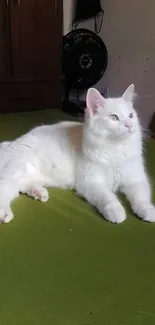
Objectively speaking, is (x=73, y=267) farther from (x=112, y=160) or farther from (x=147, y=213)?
(x=112, y=160)

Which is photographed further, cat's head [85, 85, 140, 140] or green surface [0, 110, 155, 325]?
cat's head [85, 85, 140, 140]

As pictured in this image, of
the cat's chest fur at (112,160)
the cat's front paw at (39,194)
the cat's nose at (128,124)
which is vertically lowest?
the cat's front paw at (39,194)

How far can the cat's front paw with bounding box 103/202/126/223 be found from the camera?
119cm

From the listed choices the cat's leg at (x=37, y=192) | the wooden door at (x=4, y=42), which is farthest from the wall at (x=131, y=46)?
the cat's leg at (x=37, y=192)

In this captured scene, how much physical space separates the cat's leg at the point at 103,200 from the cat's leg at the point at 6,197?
0.26m

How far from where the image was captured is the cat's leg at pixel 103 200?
1.21 meters

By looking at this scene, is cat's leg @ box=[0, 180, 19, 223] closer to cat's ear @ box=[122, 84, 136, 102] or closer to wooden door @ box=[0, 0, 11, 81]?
cat's ear @ box=[122, 84, 136, 102]

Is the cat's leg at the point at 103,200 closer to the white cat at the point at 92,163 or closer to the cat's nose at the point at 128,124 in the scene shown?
the white cat at the point at 92,163

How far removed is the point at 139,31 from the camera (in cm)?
309

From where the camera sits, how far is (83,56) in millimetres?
3307

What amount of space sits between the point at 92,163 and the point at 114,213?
0.86 ft

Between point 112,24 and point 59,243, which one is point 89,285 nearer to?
point 59,243

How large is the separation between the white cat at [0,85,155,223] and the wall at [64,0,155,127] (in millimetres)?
1687

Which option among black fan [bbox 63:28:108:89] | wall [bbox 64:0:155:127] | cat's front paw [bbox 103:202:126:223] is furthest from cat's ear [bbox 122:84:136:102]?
black fan [bbox 63:28:108:89]
